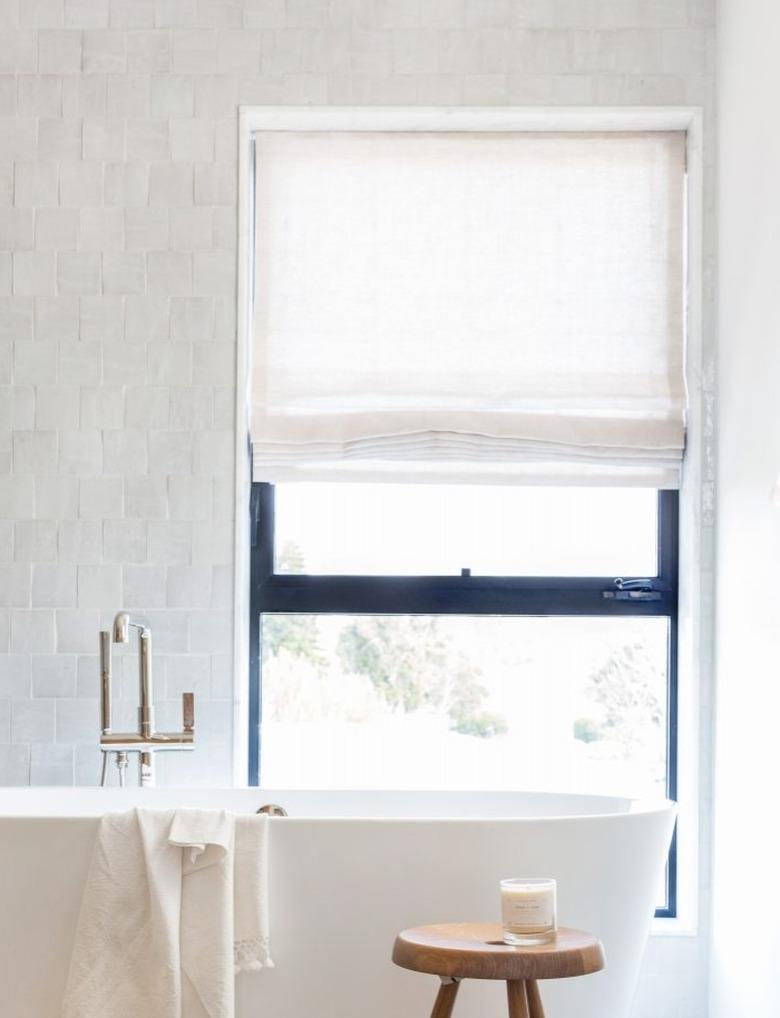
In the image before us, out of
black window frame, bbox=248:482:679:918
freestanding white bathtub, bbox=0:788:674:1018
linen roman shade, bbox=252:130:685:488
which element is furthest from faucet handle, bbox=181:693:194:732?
freestanding white bathtub, bbox=0:788:674:1018

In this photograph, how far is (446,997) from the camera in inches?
99.5

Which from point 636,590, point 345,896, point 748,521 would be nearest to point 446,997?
point 345,896

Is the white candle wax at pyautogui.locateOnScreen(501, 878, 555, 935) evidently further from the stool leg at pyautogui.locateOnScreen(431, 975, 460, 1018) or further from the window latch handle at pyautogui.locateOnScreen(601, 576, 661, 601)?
the window latch handle at pyautogui.locateOnScreen(601, 576, 661, 601)

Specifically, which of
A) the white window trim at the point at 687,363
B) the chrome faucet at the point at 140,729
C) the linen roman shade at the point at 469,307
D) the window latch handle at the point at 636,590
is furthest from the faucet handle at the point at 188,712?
the window latch handle at the point at 636,590

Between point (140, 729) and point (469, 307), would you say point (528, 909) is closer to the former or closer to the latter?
point (140, 729)

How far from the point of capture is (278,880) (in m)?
2.84

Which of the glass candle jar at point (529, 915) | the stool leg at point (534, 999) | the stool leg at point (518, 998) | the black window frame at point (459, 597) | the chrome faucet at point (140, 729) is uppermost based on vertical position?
the black window frame at point (459, 597)

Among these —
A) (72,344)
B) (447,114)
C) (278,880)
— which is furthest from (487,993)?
(447,114)

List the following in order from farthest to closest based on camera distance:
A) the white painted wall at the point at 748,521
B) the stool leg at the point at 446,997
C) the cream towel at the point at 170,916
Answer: the white painted wall at the point at 748,521, the cream towel at the point at 170,916, the stool leg at the point at 446,997

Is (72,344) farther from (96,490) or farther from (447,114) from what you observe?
(447,114)

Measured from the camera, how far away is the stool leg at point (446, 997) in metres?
2.52

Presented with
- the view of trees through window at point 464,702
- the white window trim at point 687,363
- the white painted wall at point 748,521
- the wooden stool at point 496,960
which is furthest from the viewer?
the view of trees through window at point 464,702

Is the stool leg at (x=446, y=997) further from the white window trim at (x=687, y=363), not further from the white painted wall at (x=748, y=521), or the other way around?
the white window trim at (x=687, y=363)

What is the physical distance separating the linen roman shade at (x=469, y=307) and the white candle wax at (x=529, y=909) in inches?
61.2
